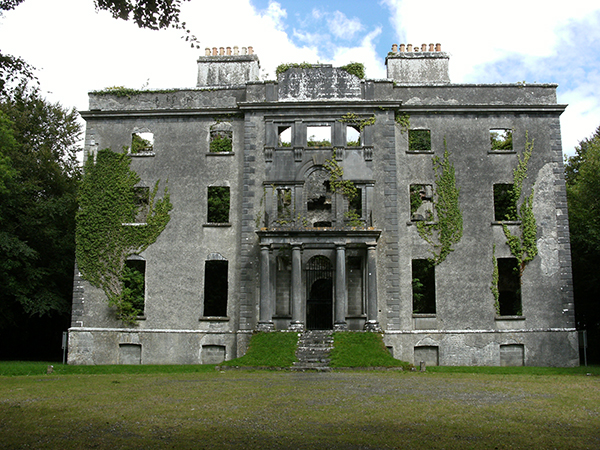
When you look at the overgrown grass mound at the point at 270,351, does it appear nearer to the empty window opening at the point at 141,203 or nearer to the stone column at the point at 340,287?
the stone column at the point at 340,287

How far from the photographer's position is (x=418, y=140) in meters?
26.5

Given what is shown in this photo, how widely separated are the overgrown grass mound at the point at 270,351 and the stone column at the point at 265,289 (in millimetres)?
889

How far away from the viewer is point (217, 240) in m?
25.1

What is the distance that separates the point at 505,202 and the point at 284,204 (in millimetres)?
9964

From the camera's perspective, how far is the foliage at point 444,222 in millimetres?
24625

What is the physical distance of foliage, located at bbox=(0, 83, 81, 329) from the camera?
2703cm

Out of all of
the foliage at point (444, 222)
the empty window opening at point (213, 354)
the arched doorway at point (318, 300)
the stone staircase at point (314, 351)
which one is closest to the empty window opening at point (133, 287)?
the empty window opening at point (213, 354)

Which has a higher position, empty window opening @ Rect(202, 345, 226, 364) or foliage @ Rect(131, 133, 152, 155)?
foliage @ Rect(131, 133, 152, 155)

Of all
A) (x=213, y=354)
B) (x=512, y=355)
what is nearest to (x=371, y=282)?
(x=512, y=355)

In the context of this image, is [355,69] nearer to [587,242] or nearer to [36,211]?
[587,242]

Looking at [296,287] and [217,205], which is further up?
[217,205]

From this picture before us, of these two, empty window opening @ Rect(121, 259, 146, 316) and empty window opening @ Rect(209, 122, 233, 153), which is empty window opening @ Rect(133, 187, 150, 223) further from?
Result: empty window opening @ Rect(209, 122, 233, 153)

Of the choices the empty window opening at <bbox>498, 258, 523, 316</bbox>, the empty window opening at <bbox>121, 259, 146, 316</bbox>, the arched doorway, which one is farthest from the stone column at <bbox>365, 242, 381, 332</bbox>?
the empty window opening at <bbox>121, 259, 146, 316</bbox>

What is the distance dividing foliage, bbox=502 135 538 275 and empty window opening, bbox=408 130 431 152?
3890 mm
